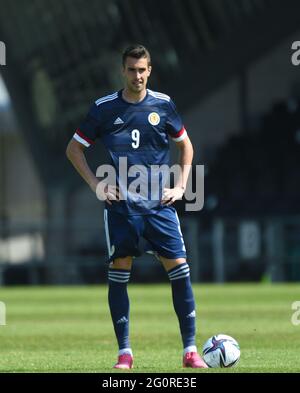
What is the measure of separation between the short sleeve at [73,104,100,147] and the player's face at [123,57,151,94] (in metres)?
0.36

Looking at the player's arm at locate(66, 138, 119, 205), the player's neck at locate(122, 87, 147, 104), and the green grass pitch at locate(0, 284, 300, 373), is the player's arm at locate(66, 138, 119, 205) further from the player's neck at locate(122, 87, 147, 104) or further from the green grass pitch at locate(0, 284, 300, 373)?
the green grass pitch at locate(0, 284, 300, 373)

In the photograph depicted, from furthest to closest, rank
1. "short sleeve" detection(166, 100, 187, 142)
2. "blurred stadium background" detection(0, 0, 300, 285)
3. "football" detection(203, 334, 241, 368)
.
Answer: "blurred stadium background" detection(0, 0, 300, 285) < "short sleeve" detection(166, 100, 187, 142) < "football" detection(203, 334, 241, 368)

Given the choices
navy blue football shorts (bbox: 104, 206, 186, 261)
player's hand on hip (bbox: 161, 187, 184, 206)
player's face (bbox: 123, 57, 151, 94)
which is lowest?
navy blue football shorts (bbox: 104, 206, 186, 261)

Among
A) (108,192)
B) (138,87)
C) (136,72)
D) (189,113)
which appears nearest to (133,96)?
(138,87)

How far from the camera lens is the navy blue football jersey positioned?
9.49 metres

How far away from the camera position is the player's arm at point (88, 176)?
373 inches

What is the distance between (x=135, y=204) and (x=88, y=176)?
413 millimetres

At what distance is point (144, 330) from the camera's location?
14852 mm

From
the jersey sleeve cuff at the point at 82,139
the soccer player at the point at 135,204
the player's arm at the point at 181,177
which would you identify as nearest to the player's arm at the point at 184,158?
the player's arm at the point at 181,177

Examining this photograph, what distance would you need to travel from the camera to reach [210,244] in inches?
1252

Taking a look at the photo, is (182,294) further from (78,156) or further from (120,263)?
(78,156)

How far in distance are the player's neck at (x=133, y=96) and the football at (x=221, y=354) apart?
6.19 feet

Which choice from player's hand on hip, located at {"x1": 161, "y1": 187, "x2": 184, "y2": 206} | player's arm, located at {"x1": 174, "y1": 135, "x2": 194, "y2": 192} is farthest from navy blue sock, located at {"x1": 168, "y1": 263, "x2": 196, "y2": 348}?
player's arm, located at {"x1": 174, "y1": 135, "x2": 194, "y2": 192}
